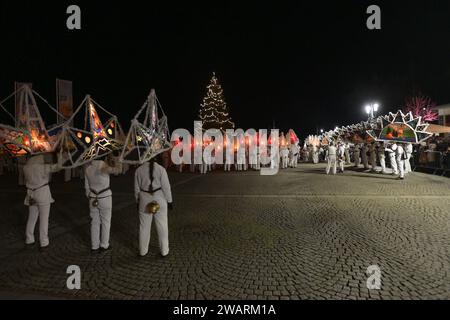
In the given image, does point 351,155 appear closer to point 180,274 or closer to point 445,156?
Answer: point 445,156

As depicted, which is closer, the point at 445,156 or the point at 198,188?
the point at 198,188

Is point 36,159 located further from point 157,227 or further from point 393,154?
point 393,154

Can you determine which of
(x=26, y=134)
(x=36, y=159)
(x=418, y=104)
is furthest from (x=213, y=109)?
(x=36, y=159)

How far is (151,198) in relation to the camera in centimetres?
470

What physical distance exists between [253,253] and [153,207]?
1806 millimetres

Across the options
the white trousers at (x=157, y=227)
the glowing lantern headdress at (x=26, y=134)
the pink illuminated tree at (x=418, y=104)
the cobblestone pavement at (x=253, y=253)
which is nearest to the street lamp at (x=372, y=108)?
the cobblestone pavement at (x=253, y=253)

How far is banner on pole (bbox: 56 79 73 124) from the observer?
48.0ft

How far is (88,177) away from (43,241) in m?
1.48

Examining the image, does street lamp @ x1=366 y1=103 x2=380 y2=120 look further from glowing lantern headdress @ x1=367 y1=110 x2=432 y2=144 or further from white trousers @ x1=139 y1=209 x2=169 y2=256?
white trousers @ x1=139 y1=209 x2=169 y2=256

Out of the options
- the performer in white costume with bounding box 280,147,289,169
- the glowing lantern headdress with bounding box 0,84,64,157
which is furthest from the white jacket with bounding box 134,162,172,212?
the performer in white costume with bounding box 280,147,289,169

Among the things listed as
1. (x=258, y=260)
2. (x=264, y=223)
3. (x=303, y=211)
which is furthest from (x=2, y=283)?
(x=303, y=211)

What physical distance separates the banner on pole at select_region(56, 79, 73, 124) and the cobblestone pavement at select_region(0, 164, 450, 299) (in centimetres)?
721
